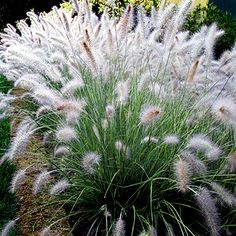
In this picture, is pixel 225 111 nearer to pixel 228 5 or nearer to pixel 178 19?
pixel 178 19

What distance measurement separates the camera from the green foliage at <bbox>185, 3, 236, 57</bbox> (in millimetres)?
7454

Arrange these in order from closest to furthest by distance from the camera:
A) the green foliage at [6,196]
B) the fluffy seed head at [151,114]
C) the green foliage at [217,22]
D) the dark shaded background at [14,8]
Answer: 1. the fluffy seed head at [151,114]
2. the green foliage at [6,196]
3. the green foliage at [217,22]
4. the dark shaded background at [14,8]

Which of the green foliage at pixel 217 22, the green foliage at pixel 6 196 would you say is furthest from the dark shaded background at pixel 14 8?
the green foliage at pixel 6 196

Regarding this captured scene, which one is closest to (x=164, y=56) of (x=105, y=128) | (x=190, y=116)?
(x=190, y=116)

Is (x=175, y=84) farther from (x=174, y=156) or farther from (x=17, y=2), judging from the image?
(x=17, y=2)

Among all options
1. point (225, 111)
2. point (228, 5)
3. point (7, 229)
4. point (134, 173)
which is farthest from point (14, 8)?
point (225, 111)

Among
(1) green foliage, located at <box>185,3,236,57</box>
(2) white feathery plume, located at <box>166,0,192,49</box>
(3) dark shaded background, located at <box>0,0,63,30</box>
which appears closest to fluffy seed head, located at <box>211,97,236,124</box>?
(2) white feathery plume, located at <box>166,0,192,49</box>

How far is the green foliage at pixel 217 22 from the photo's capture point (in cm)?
745

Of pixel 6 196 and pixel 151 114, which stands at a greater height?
pixel 151 114

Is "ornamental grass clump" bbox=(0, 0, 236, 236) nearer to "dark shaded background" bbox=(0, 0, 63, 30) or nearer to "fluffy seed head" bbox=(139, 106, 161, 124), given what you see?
"fluffy seed head" bbox=(139, 106, 161, 124)

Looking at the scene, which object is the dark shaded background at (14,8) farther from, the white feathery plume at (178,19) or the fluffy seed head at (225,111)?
the fluffy seed head at (225,111)

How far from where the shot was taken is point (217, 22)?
758cm

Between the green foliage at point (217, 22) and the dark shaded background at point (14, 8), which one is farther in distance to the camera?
the dark shaded background at point (14, 8)

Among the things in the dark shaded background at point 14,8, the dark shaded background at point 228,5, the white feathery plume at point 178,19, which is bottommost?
the white feathery plume at point 178,19
